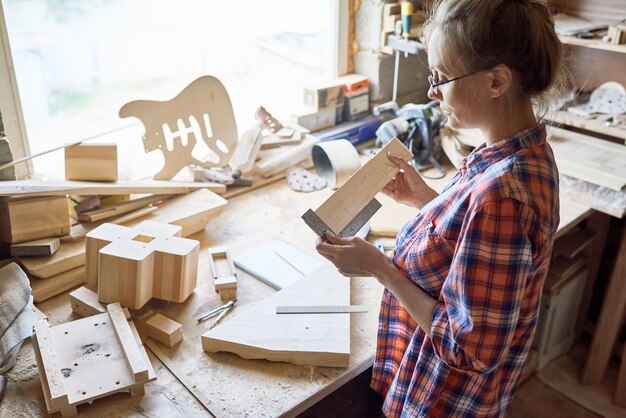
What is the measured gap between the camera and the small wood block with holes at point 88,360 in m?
1.15

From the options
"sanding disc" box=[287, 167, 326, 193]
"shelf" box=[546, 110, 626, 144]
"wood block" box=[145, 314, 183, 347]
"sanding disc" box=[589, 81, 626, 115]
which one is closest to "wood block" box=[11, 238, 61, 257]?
"wood block" box=[145, 314, 183, 347]

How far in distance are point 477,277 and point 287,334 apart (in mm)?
494

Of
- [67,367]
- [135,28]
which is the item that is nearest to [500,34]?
[67,367]

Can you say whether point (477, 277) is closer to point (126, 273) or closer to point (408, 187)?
point (408, 187)

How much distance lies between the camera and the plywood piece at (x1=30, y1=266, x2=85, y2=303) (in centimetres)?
146

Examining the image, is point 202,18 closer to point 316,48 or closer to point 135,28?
point 135,28

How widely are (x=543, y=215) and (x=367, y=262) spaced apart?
352mm

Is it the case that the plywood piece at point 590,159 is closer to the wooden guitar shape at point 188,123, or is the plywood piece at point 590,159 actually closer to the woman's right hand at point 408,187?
the woman's right hand at point 408,187

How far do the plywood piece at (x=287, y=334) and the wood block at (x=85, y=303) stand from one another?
287mm

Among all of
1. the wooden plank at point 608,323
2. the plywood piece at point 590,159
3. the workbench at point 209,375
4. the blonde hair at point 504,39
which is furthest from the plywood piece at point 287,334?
the wooden plank at point 608,323

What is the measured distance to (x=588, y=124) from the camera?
2.11m

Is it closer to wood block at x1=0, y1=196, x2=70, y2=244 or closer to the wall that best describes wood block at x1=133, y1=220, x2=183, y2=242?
wood block at x1=0, y1=196, x2=70, y2=244

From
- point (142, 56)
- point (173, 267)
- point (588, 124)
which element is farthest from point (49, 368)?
point (588, 124)

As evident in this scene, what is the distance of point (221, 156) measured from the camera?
1.98 meters
